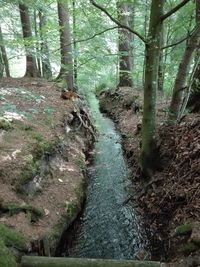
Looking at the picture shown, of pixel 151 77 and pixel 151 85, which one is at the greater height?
pixel 151 77

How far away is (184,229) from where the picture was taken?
466 centimetres

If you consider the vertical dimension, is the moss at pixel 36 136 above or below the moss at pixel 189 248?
above

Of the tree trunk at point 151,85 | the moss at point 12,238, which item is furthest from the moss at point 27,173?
the tree trunk at point 151,85

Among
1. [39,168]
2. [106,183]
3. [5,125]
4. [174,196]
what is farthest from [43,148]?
[174,196]

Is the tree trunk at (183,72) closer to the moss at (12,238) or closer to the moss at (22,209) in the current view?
the moss at (22,209)

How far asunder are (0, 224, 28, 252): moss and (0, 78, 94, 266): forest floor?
0.18ft

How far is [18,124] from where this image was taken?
712cm

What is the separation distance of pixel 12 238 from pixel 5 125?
3.05m

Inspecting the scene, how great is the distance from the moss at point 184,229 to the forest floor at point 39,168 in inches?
83.4

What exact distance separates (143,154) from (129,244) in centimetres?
246

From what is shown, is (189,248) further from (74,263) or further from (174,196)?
(74,263)

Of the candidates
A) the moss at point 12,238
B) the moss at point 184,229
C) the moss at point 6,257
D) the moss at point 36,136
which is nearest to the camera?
the moss at point 6,257

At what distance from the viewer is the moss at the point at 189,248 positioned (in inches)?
166

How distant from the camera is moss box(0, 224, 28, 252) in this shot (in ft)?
13.8
